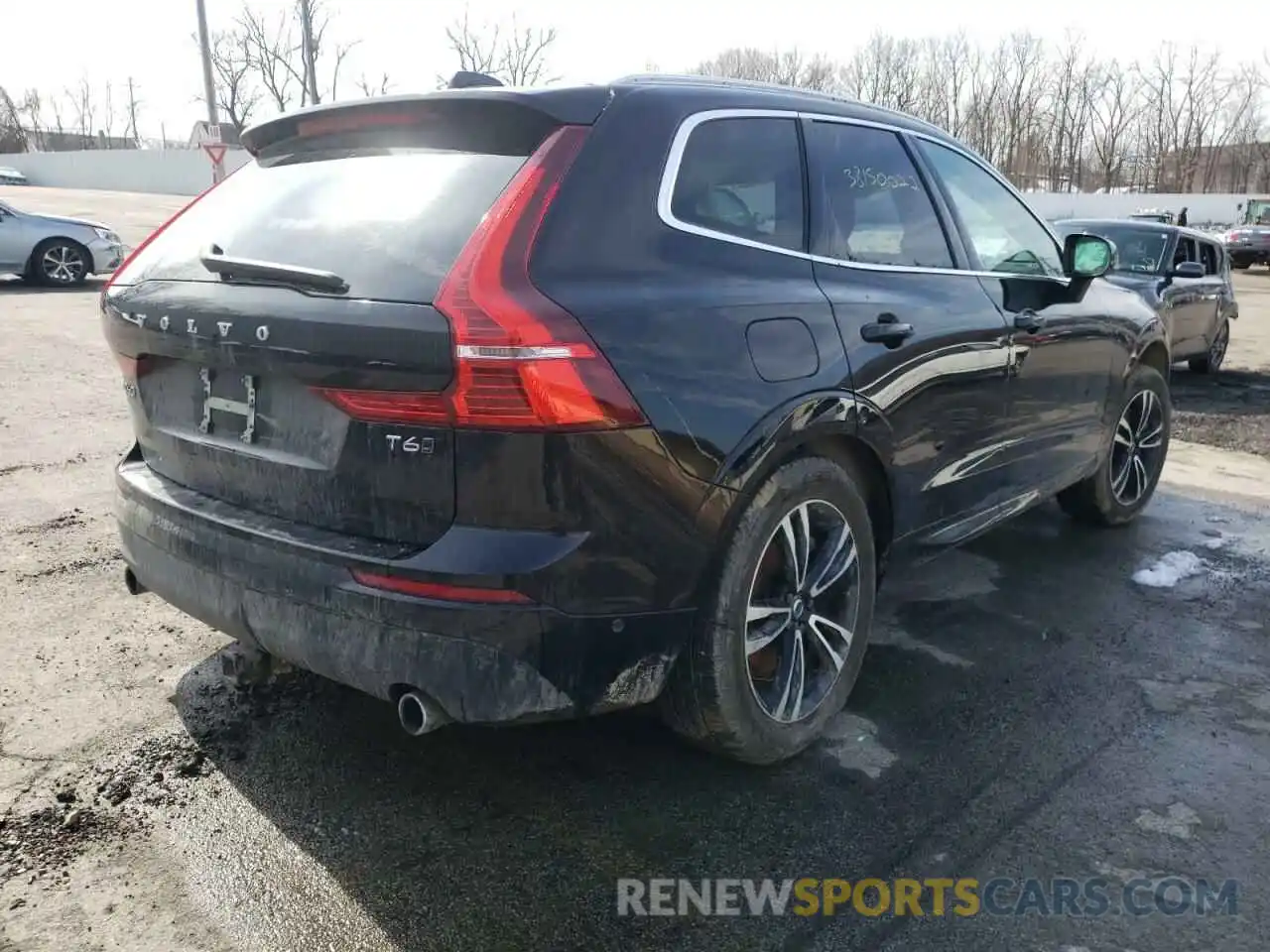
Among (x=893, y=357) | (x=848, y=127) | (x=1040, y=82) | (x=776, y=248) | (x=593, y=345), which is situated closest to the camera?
(x=593, y=345)

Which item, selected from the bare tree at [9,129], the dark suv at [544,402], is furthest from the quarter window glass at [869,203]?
the bare tree at [9,129]

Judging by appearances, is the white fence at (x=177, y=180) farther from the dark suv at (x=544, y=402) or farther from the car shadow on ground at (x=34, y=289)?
the dark suv at (x=544, y=402)

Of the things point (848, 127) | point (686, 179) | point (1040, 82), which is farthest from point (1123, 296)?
point (1040, 82)

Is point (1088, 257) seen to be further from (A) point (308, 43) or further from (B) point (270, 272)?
(A) point (308, 43)

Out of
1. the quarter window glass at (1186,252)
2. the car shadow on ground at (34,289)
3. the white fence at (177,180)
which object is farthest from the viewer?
the white fence at (177,180)

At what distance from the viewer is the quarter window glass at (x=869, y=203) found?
3229 mm

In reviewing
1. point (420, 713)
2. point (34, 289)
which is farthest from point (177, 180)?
point (420, 713)

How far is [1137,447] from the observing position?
5.56 metres

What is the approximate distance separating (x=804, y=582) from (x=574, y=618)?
90 cm

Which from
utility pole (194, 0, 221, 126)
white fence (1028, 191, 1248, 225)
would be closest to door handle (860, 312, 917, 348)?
utility pole (194, 0, 221, 126)

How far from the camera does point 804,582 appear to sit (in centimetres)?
302

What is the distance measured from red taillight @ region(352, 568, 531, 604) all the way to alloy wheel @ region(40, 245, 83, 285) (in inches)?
599

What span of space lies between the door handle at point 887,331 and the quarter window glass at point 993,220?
0.86m

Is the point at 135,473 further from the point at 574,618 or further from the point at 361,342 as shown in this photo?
the point at 574,618
